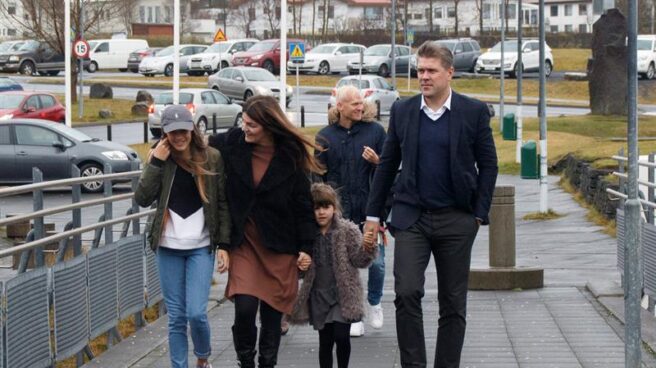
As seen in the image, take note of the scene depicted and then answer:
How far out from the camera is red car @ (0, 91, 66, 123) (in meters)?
39.9

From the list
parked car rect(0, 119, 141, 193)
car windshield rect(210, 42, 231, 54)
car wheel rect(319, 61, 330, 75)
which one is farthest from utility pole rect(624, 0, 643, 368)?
car wheel rect(319, 61, 330, 75)

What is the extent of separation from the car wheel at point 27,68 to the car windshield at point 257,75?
70.3 ft

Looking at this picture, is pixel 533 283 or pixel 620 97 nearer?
pixel 533 283

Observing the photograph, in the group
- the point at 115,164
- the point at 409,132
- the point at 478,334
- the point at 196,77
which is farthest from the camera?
the point at 196,77

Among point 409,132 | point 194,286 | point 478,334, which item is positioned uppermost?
point 409,132

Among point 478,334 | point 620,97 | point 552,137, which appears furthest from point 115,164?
point 478,334

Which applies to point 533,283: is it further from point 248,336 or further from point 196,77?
point 196,77

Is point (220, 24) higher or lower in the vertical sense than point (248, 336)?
higher

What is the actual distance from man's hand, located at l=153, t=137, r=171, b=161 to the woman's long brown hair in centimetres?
48

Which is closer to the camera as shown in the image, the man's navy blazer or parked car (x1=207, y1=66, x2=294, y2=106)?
the man's navy blazer

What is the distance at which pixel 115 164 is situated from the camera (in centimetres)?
2886

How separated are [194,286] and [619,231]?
5.46m

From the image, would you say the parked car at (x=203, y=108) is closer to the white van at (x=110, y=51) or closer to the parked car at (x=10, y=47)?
the parked car at (x=10, y=47)

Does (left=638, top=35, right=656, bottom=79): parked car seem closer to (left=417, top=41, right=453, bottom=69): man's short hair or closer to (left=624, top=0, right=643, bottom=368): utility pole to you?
(left=624, top=0, right=643, bottom=368): utility pole
